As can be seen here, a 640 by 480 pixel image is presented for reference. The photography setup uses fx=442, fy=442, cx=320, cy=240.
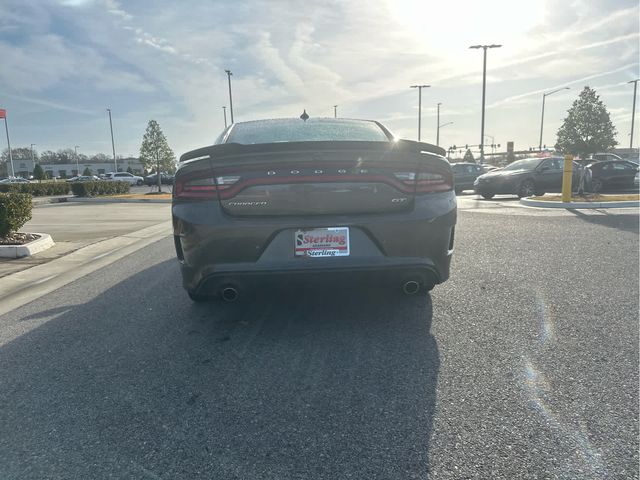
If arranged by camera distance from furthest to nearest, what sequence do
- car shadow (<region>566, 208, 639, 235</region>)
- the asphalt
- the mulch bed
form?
1. car shadow (<region>566, 208, 639, 235</region>)
2. the mulch bed
3. the asphalt

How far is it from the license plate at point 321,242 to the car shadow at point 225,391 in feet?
0.74

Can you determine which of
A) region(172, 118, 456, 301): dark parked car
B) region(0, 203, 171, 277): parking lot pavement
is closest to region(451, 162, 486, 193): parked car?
region(0, 203, 171, 277): parking lot pavement

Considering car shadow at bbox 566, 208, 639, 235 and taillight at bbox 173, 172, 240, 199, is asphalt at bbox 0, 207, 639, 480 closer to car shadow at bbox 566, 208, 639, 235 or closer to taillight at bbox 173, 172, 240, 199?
taillight at bbox 173, 172, 240, 199

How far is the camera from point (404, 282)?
9.55 ft

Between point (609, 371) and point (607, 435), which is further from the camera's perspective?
point (609, 371)

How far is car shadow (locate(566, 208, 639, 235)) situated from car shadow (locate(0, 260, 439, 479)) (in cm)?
597

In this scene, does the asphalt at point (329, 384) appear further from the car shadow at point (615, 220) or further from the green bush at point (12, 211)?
the car shadow at point (615, 220)

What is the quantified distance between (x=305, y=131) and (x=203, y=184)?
1.19 metres

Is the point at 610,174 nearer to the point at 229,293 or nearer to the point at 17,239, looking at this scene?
the point at 229,293

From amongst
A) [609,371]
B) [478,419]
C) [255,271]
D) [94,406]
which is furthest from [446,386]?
[94,406]

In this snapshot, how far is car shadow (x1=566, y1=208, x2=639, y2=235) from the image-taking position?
7703 millimetres

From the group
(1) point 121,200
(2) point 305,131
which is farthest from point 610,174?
(1) point 121,200

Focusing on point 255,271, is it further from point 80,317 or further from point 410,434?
point 80,317

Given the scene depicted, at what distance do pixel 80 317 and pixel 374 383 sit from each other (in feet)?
8.54
